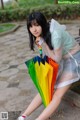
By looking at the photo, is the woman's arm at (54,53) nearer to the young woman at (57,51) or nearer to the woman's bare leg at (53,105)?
the young woman at (57,51)

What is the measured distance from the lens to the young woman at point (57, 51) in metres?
3.14

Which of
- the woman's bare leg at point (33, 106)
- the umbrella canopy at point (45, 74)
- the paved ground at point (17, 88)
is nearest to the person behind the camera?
the umbrella canopy at point (45, 74)

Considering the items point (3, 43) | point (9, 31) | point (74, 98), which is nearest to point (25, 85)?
point (74, 98)

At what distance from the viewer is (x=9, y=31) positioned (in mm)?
10273

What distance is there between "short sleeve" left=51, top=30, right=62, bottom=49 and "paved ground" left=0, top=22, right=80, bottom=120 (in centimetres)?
81

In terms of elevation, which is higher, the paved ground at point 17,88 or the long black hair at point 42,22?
the long black hair at point 42,22

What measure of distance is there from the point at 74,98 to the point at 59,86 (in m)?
0.45

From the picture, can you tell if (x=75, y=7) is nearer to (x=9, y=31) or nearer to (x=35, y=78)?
(x=9, y=31)

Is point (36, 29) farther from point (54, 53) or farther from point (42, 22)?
point (54, 53)

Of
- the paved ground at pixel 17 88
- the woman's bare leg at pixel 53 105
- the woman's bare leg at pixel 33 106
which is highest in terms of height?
the woman's bare leg at pixel 53 105

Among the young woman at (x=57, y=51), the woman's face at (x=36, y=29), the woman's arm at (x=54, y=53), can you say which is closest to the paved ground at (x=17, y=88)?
the young woman at (x=57, y=51)

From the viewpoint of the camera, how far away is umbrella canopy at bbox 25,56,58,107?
309 cm

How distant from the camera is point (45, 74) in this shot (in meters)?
3.08

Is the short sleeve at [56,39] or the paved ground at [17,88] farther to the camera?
the paved ground at [17,88]
